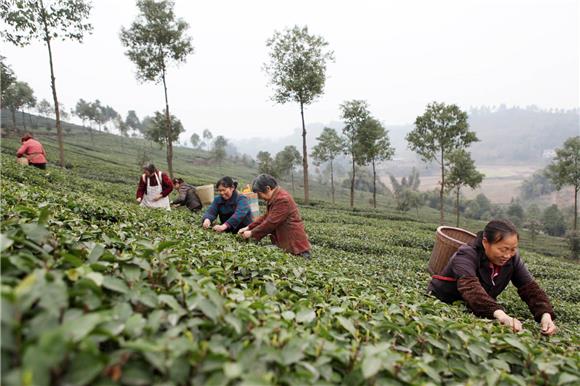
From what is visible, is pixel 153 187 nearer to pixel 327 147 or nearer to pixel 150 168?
pixel 150 168

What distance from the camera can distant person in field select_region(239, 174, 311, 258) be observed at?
18.4 feet

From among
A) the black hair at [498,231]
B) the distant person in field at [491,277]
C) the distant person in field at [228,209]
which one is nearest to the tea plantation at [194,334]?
the distant person in field at [491,277]

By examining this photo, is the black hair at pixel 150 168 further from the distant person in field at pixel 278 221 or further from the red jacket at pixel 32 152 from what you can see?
the red jacket at pixel 32 152

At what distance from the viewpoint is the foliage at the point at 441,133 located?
30922 mm

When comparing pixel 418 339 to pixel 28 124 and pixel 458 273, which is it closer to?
pixel 458 273

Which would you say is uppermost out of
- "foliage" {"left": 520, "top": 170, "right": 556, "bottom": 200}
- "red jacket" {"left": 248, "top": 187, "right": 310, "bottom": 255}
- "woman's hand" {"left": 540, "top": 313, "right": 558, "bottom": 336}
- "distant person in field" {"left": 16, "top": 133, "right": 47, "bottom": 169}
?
"distant person in field" {"left": 16, "top": 133, "right": 47, "bottom": 169}

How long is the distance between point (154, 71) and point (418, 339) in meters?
27.5

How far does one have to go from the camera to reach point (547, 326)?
344 centimetres

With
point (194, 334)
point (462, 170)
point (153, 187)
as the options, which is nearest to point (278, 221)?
point (194, 334)

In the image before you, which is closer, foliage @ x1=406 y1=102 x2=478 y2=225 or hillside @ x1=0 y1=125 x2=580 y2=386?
hillside @ x1=0 y1=125 x2=580 y2=386

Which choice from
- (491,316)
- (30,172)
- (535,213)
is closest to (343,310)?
(491,316)

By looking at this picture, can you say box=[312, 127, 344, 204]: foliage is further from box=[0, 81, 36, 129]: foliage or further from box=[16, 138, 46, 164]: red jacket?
box=[0, 81, 36, 129]: foliage

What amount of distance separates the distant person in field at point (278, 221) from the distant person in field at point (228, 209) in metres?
0.58

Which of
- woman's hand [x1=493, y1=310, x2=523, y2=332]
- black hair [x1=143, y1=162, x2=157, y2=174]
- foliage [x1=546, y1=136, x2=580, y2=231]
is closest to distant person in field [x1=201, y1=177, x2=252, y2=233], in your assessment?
black hair [x1=143, y1=162, x2=157, y2=174]
